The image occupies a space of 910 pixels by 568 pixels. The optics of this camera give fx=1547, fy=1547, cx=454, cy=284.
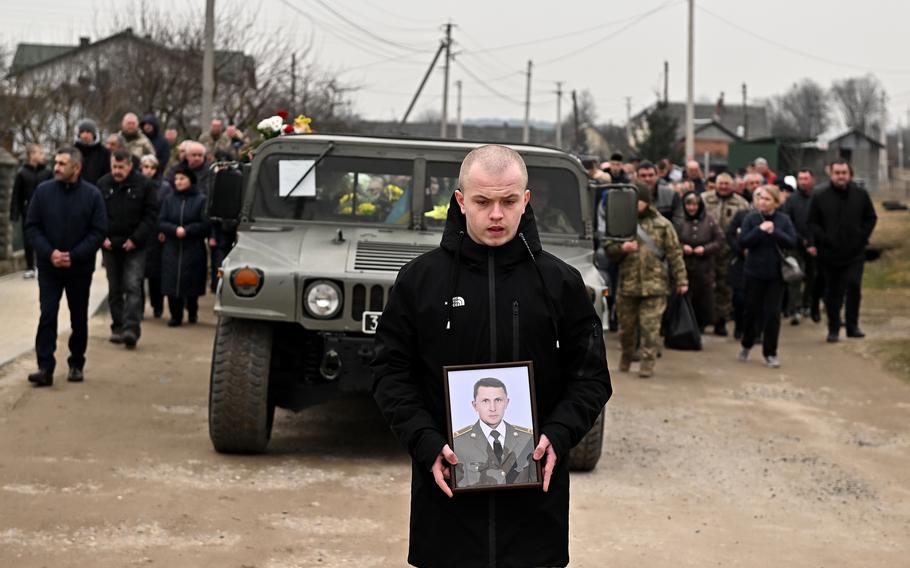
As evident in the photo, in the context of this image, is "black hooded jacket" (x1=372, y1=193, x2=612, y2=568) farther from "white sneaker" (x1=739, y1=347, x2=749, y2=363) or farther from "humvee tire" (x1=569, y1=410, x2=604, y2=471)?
"white sneaker" (x1=739, y1=347, x2=749, y2=363)

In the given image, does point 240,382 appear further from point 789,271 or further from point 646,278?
point 789,271

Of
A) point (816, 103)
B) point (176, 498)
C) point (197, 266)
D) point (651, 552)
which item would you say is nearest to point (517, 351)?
point (651, 552)

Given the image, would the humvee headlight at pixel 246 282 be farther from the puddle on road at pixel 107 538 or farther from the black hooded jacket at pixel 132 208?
the black hooded jacket at pixel 132 208

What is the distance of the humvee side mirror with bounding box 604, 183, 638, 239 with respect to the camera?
9.54 meters

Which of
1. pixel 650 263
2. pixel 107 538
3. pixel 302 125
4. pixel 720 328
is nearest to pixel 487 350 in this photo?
pixel 107 538

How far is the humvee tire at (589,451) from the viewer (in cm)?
877

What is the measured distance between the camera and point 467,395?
4113mm

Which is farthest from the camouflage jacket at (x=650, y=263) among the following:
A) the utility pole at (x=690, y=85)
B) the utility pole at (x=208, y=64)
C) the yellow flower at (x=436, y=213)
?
the utility pole at (x=690, y=85)

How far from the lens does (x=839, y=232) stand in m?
15.8

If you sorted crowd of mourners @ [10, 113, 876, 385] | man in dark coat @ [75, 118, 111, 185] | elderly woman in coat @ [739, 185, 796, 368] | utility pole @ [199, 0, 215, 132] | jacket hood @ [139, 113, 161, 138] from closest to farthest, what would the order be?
crowd of mourners @ [10, 113, 876, 385] → elderly woman in coat @ [739, 185, 796, 368] → man in dark coat @ [75, 118, 111, 185] → jacket hood @ [139, 113, 161, 138] → utility pole @ [199, 0, 215, 132]

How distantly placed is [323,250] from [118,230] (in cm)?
456

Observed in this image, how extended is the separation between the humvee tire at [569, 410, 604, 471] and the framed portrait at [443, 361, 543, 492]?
182 inches

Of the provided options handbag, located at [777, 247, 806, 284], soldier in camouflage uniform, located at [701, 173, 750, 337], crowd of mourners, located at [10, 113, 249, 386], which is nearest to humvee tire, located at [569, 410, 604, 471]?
crowd of mourners, located at [10, 113, 249, 386]

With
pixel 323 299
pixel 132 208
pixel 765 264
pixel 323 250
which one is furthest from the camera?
pixel 765 264
